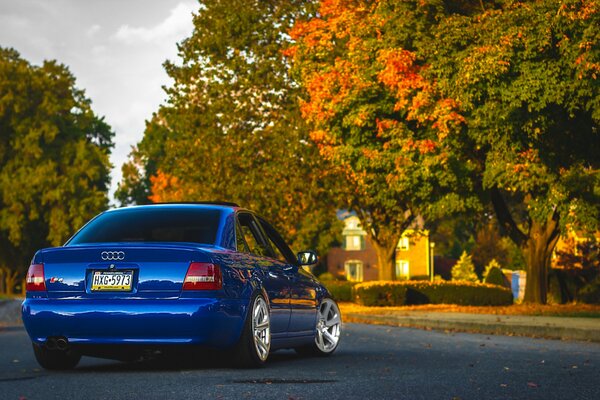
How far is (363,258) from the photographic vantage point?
89.6 metres

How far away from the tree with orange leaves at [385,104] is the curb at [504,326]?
3375 mm

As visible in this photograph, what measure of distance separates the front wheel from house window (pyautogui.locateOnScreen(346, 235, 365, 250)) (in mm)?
77743

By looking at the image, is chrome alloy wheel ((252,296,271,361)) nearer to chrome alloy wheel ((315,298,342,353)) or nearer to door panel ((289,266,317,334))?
door panel ((289,266,317,334))

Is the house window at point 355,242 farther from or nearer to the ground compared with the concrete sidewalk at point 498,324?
farther from the ground

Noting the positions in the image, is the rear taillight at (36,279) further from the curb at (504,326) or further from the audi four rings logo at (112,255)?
the curb at (504,326)

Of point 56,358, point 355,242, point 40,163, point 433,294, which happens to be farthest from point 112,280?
point 355,242

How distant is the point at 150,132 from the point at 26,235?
25818 mm

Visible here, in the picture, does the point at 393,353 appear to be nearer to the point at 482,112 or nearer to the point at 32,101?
the point at 482,112

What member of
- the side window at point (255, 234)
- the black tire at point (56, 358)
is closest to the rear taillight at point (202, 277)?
the side window at point (255, 234)

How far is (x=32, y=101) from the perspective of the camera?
59719 millimetres

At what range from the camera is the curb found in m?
18.3

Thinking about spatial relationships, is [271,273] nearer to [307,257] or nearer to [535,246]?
[307,257]

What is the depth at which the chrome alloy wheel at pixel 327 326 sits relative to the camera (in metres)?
12.1

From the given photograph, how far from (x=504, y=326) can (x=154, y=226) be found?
1138cm
